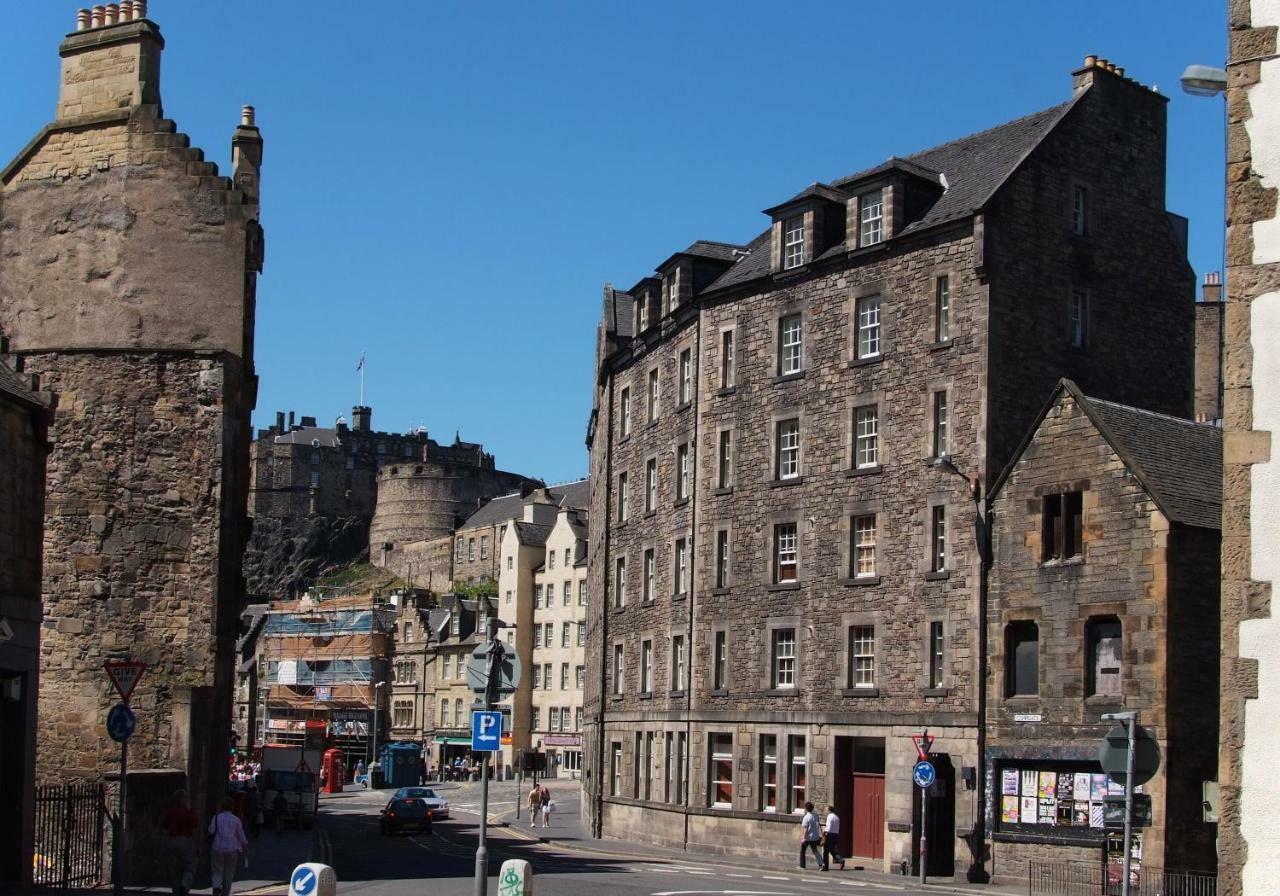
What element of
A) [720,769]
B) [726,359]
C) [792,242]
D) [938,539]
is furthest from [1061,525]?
[720,769]

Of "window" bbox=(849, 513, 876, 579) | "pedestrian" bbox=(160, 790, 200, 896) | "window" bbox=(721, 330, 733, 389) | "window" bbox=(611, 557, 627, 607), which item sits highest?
"window" bbox=(721, 330, 733, 389)

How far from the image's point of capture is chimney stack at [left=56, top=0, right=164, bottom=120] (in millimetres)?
30719

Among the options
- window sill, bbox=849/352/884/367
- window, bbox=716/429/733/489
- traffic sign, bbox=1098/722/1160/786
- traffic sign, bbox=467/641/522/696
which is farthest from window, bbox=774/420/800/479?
traffic sign, bbox=1098/722/1160/786

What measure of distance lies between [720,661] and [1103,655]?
12.8 metres

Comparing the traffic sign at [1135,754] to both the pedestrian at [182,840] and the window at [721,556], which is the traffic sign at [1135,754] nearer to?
the pedestrian at [182,840]

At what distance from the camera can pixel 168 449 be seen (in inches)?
1156

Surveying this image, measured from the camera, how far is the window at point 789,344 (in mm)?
42688

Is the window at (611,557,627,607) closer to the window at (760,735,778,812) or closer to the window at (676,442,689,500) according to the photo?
the window at (676,442,689,500)

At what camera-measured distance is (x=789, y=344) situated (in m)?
43.0

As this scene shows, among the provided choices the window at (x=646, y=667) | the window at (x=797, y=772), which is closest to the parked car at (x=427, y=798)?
the window at (x=646, y=667)

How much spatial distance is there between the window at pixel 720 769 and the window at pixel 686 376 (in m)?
9.30

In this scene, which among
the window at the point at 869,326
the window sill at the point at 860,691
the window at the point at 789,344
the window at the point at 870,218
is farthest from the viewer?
the window at the point at 789,344

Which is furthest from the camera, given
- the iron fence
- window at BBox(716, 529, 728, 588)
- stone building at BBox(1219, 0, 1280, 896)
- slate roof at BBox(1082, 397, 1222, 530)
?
window at BBox(716, 529, 728, 588)

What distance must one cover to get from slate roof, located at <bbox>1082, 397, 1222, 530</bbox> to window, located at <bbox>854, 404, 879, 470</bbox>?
20.5ft
